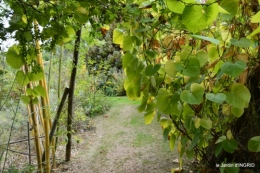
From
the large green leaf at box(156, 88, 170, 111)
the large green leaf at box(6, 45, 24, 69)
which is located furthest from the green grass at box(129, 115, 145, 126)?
the large green leaf at box(6, 45, 24, 69)

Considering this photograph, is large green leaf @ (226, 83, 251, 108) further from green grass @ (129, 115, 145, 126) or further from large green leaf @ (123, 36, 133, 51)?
green grass @ (129, 115, 145, 126)

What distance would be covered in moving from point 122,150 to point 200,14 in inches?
105

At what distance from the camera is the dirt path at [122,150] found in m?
2.32

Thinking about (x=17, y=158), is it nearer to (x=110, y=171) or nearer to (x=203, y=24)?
(x=110, y=171)

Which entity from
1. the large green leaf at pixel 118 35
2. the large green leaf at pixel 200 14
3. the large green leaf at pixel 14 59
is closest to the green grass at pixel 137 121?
the large green leaf at pixel 118 35

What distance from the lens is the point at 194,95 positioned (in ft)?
1.48

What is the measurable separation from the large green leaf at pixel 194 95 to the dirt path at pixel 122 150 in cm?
180

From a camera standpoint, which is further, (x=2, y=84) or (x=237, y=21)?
(x=2, y=84)

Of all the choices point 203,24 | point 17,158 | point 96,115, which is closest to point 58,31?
point 203,24

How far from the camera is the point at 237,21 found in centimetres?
67

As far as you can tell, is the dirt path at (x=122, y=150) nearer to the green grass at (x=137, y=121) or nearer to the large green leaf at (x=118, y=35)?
the green grass at (x=137, y=121)

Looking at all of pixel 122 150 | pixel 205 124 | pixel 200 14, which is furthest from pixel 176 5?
pixel 122 150

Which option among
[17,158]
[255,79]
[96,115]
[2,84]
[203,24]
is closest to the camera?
[203,24]

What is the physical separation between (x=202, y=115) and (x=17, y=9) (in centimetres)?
54
